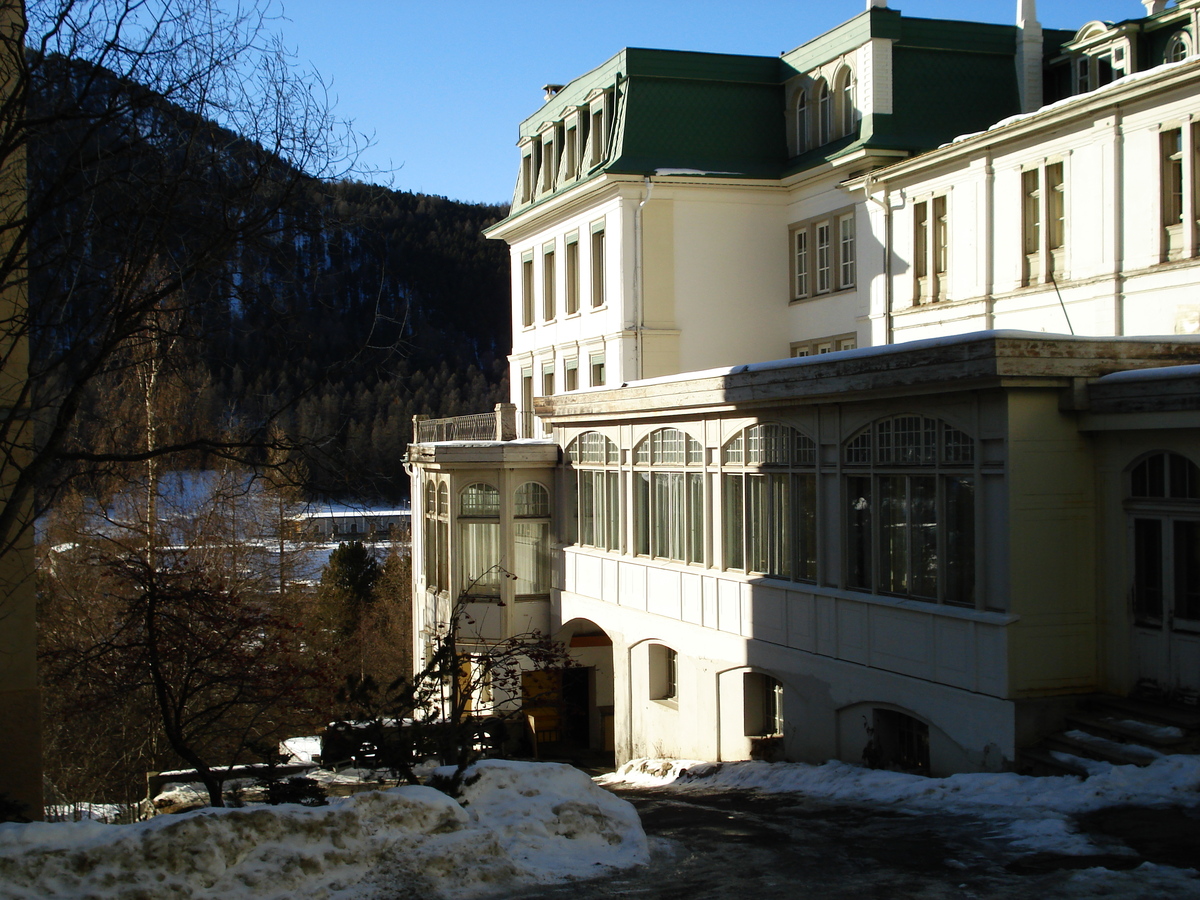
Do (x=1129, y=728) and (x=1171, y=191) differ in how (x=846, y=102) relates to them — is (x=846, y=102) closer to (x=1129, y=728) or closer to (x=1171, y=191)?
(x=1171, y=191)

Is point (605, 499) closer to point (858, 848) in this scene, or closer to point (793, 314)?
point (793, 314)

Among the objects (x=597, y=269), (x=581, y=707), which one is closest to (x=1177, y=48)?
(x=597, y=269)

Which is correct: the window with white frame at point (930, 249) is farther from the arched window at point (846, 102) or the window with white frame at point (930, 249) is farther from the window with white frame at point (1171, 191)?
the window with white frame at point (1171, 191)

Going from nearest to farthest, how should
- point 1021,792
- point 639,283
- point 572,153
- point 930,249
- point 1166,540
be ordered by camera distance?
point 1021,792, point 1166,540, point 930,249, point 639,283, point 572,153

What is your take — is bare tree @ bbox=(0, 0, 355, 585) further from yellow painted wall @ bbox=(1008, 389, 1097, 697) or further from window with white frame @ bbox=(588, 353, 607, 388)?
window with white frame @ bbox=(588, 353, 607, 388)

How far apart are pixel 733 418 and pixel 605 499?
4.81m

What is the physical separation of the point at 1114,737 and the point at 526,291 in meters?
22.8

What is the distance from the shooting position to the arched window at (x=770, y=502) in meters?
14.6

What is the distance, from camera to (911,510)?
41.5ft

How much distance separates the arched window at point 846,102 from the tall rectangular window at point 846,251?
1.83m

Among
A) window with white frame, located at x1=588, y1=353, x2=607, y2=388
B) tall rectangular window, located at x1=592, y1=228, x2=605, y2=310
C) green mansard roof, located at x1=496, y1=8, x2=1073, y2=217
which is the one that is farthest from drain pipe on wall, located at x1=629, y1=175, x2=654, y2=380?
tall rectangular window, located at x1=592, y1=228, x2=605, y2=310

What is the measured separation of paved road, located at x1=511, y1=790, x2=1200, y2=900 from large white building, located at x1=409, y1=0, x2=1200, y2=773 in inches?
128

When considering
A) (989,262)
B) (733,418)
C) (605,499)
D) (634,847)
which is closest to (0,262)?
(634,847)

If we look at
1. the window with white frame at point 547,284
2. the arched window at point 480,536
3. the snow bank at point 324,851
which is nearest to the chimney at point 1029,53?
the window with white frame at point 547,284
